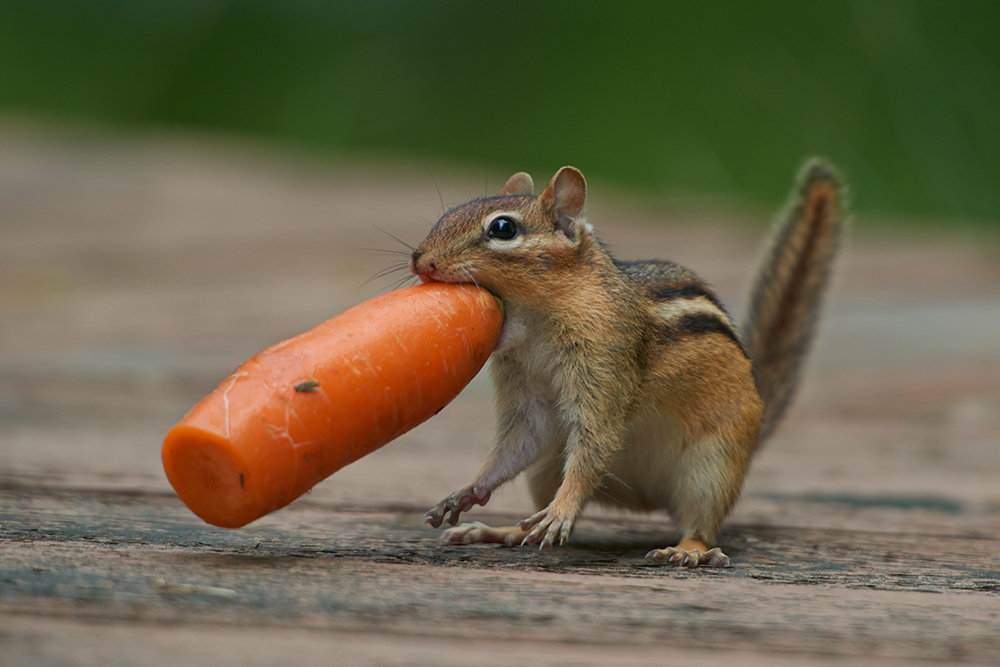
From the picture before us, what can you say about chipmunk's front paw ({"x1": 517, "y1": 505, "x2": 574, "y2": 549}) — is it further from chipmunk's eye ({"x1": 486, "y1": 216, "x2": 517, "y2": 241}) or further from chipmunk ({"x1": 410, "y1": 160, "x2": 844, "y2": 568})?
chipmunk's eye ({"x1": 486, "y1": 216, "x2": 517, "y2": 241})

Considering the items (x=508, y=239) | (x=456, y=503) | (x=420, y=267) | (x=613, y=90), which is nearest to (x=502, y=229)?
(x=508, y=239)

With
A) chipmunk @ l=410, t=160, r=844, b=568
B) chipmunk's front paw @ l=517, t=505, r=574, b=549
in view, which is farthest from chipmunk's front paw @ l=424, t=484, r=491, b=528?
chipmunk's front paw @ l=517, t=505, r=574, b=549

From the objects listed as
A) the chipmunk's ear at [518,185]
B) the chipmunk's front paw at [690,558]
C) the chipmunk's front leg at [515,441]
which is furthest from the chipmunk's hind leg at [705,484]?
the chipmunk's ear at [518,185]

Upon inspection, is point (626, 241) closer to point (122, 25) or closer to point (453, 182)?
point (453, 182)

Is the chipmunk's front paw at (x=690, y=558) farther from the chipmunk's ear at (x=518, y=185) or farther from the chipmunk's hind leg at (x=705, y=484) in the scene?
the chipmunk's ear at (x=518, y=185)

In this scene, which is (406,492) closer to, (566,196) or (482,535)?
(482,535)
